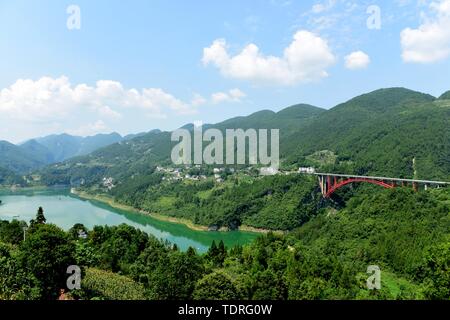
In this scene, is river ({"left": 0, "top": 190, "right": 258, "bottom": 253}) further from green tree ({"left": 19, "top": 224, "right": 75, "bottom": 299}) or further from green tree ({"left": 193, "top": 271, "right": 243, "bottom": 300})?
green tree ({"left": 193, "top": 271, "right": 243, "bottom": 300})

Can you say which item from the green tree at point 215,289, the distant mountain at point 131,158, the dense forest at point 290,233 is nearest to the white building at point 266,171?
the dense forest at point 290,233

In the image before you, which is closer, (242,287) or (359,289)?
(242,287)

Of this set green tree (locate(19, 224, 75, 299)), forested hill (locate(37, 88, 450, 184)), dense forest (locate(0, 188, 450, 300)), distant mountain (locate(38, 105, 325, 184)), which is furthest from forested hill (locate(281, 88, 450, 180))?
green tree (locate(19, 224, 75, 299))

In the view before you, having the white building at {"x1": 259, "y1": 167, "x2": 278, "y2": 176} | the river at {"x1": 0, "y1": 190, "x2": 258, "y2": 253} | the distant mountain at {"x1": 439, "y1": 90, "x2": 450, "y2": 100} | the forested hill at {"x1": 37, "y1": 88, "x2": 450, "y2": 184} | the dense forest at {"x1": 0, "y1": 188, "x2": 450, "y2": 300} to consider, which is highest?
the distant mountain at {"x1": 439, "y1": 90, "x2": 450, "y2": 100}

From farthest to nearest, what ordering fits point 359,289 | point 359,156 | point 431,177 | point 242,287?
point 359,156
point 431,177
point 359,289
point 242,287

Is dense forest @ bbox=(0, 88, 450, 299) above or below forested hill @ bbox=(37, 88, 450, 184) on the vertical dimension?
below
